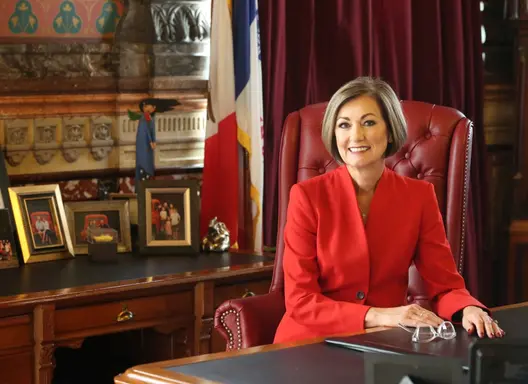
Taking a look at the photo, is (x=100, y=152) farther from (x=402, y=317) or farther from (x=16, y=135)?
(x=402, y=317)

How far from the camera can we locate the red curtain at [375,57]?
4137 mm

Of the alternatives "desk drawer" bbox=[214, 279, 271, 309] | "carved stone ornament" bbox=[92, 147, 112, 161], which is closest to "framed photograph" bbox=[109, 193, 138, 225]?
"carved stone ornament" bbox=[92, 147, 112, 161]

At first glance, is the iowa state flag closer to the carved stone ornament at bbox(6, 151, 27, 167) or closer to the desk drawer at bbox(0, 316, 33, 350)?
the carved stone ornament at bbox(6, 151, 27, 167)

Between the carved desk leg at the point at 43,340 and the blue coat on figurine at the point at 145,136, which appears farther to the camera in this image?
the blue coat on figurine at the point at 145,136

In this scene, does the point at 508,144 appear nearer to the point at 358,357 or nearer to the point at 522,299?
the point at 522,299

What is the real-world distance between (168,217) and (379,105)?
1.27 metres

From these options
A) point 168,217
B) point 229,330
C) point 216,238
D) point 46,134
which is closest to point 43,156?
point 46,134

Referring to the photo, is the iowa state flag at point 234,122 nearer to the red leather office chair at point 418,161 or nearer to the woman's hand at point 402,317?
the red leather office chair at point 418,161

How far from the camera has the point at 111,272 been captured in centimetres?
348

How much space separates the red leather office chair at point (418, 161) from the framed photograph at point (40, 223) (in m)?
0.82

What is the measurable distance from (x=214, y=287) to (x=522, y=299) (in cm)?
175

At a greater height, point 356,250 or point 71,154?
point 71,154

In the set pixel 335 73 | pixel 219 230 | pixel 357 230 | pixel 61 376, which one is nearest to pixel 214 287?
pixel 219 230

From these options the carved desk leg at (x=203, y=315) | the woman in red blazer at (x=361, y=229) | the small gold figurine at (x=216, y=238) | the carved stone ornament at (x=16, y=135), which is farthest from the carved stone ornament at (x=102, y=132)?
the woman in red blazer at (x=361, y=229)
